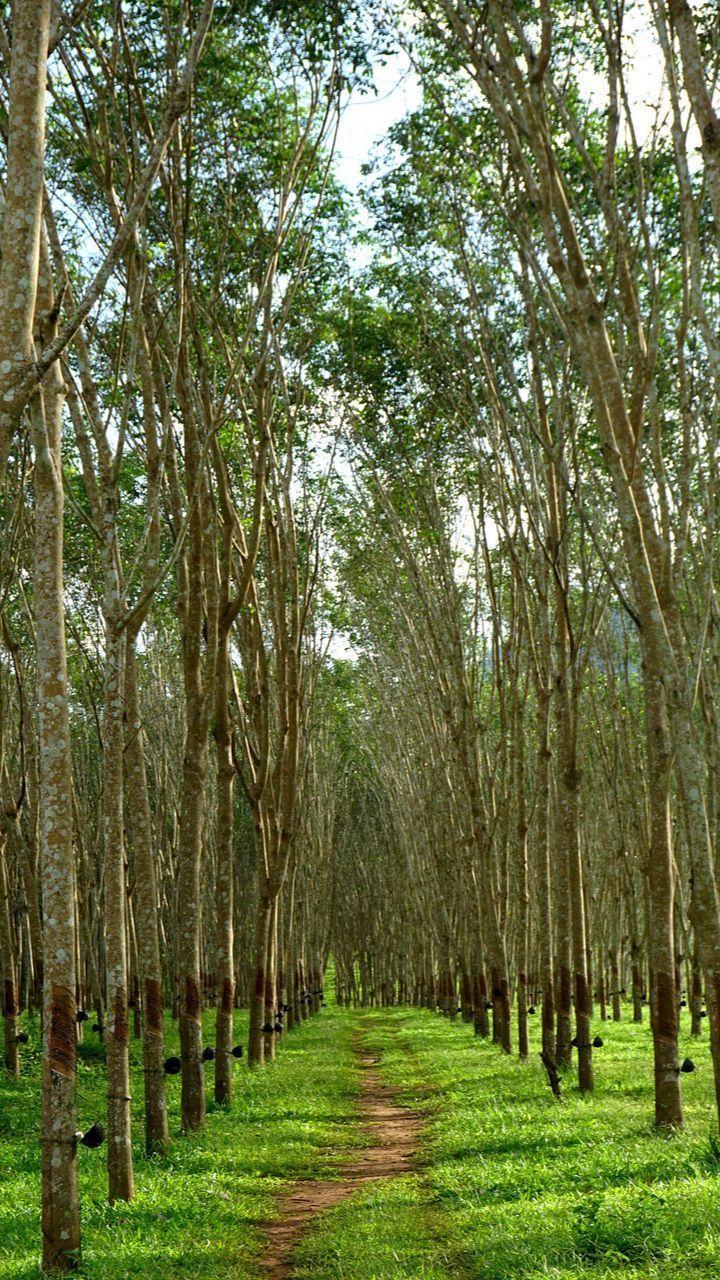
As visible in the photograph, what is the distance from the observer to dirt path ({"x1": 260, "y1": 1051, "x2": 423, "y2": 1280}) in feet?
22.4

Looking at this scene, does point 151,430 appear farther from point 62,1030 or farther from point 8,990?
point 8,990

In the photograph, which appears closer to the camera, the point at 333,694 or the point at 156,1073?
the point at 156,1073

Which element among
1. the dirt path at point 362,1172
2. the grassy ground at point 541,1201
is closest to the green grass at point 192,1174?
the dirt path at point 362,1172

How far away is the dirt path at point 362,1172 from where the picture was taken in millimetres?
6836

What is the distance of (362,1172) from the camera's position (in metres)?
9.12

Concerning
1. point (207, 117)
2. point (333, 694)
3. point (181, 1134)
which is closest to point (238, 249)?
point (207, 117)

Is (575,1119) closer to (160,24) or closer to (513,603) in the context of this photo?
(513,603)

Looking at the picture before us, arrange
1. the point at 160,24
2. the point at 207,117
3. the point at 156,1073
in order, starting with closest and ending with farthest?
the point at 156,1073, the point at 160,24, the point at 207,117

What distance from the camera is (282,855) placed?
1583cm

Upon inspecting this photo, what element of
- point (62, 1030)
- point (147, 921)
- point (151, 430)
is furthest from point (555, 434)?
point (62, 1030)

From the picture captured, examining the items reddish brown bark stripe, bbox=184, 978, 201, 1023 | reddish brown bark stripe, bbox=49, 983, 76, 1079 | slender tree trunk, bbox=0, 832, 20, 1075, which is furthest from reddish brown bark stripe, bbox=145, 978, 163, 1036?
slender tree trunk, bbox=0, 832, 20, 1075

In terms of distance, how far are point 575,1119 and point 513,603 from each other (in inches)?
266

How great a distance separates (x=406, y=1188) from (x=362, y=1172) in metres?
0.99

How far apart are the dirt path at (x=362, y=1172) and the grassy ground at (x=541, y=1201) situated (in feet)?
0.54
